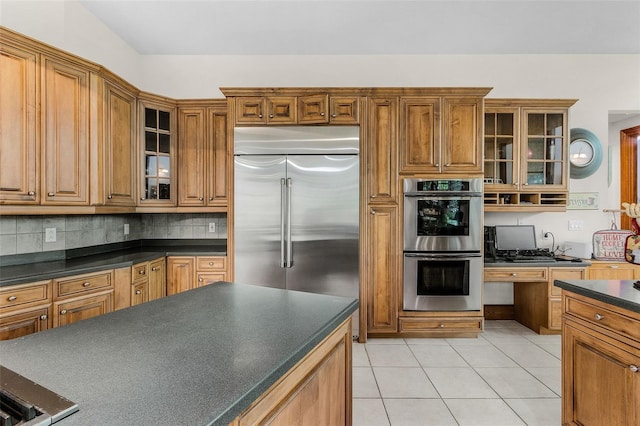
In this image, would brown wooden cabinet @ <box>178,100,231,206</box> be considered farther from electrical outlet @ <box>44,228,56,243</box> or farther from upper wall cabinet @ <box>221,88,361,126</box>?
electrical outlet @ <box>44,228,56,243</box>

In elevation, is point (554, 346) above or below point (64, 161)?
below

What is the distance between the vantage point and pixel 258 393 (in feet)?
2.43

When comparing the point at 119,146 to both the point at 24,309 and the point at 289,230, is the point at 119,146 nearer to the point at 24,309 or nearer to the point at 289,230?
the point at 24,309

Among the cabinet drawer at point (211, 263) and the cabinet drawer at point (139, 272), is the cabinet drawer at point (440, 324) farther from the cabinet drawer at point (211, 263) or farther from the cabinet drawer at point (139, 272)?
the cabinet drawer at point (139, 272)

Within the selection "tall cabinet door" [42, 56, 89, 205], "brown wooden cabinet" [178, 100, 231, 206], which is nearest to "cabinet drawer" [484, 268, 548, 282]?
"brown wooden cabinet" [178, 100, 231, 206]

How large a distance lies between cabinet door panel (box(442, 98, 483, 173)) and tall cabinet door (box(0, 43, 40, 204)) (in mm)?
3384

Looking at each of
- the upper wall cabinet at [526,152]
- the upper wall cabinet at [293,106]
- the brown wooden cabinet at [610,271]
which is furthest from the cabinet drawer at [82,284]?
the brown wooden cabinet at [610,271]

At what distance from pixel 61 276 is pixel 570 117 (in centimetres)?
522

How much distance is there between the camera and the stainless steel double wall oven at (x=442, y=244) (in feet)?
10.0

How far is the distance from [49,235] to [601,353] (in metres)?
3.76

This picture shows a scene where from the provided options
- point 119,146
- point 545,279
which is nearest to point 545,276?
point 545,279

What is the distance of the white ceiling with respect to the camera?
2781 millimetres

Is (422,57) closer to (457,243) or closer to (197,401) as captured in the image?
(457,243)

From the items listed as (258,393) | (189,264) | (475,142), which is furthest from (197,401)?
(475,142)
